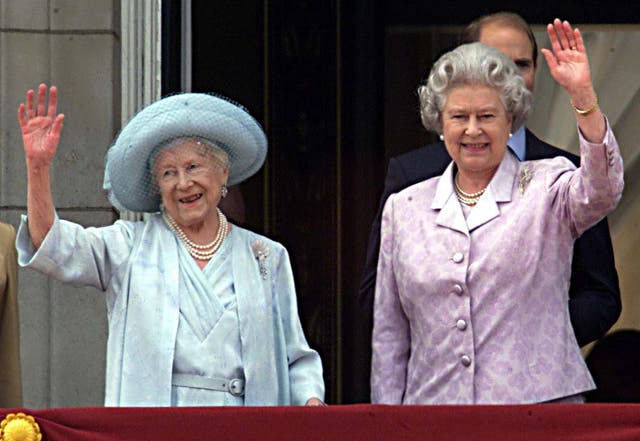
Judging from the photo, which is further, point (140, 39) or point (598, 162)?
point (140, 39)

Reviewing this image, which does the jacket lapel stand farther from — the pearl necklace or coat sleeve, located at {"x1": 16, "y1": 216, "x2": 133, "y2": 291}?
coat sleeve, located at {"x1": 16, "y1": 216, "x2": 133, "y2": 291}

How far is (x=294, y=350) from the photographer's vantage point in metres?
4.78

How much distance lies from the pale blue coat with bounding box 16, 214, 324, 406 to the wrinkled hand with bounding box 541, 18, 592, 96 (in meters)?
0.94

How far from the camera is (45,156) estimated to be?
445 centimetres

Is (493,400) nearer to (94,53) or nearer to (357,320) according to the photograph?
(94,53)

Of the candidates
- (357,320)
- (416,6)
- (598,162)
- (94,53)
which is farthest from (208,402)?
(416,6)

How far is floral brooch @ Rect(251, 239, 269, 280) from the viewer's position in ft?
15.6

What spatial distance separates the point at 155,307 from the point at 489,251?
88 cm

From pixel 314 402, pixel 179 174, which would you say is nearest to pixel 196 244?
pixel 179 174

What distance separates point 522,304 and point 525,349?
12cm

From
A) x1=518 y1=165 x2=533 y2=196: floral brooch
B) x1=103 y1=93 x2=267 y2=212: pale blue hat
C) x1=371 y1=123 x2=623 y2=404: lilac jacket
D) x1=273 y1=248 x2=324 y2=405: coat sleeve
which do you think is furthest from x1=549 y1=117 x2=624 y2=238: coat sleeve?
x1=103 y1=93 x2=267 y2=212: pale blue hat

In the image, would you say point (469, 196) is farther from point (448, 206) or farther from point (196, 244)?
point (196, 244)

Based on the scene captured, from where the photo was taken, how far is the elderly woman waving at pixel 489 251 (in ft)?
14.8

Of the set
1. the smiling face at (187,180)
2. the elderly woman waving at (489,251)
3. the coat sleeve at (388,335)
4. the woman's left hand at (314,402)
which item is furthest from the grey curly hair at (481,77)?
the woman's left hand at (314,402)
